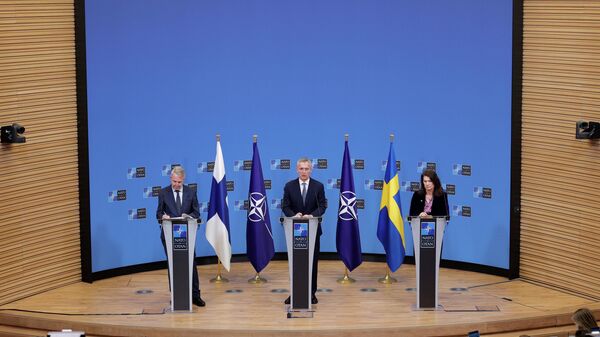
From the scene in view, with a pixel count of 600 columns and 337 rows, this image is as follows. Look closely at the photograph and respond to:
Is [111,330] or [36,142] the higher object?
[36,142]

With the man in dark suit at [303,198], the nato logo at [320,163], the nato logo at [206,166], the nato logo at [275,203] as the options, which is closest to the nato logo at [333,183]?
the nato logo at [320,163]

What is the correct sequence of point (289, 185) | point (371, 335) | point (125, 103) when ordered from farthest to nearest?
point (125, 103)
point (289, 185)
point (371, 335)

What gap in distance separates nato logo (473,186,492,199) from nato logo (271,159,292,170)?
248 centimetres

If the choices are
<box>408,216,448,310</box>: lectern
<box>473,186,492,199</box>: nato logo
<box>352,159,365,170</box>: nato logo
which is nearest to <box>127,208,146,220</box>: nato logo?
<box>352,159,365,170</box>: nato logo

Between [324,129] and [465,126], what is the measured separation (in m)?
1.87

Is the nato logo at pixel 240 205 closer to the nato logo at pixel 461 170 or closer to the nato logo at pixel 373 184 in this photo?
the nato logo at pixel 373 184

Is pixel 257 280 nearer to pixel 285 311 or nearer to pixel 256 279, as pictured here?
pixel 256 279

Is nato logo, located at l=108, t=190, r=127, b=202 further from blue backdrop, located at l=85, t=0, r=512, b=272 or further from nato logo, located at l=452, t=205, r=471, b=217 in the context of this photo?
nato logo, located at l=452, t=205, r=471, b=217

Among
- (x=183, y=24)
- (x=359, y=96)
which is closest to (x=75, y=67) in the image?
(x=183, y=24)

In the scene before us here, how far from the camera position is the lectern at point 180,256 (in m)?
10.5

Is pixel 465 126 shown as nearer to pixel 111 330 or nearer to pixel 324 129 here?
pixel 324 129

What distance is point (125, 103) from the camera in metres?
12.4

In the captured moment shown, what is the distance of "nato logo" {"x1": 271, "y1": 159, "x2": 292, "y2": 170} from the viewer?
1319 centimetres

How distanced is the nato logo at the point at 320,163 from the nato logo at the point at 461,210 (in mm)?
1802
